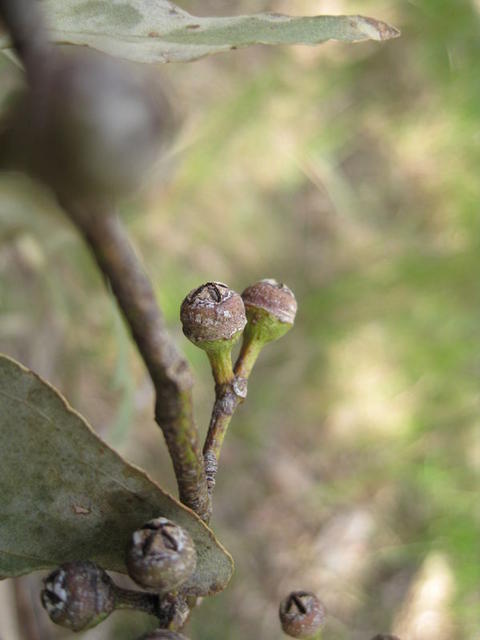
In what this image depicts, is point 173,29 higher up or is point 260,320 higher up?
point 173,29

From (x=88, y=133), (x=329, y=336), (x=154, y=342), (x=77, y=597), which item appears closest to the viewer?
(x=88, y=133)

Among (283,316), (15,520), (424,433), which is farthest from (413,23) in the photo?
(15,520)

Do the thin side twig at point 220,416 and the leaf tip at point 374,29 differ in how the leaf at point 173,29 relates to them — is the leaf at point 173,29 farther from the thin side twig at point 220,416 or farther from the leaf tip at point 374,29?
the thin side twig at point 220,416

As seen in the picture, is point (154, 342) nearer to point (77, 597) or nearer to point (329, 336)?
point (77, 597)

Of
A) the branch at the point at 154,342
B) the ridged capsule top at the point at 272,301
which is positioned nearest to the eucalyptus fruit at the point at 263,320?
the ridged capsule top at the point at 272,301

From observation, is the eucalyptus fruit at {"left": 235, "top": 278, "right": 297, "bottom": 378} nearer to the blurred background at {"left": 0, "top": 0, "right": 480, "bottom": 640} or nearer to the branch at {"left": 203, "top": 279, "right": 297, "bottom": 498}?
the branch at {"left": 203, "top": 279, "right": 297, "bottom": 498}

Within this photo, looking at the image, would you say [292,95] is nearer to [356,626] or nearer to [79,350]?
[79,350]

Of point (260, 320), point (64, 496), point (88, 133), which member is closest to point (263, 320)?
point (260, 320)
